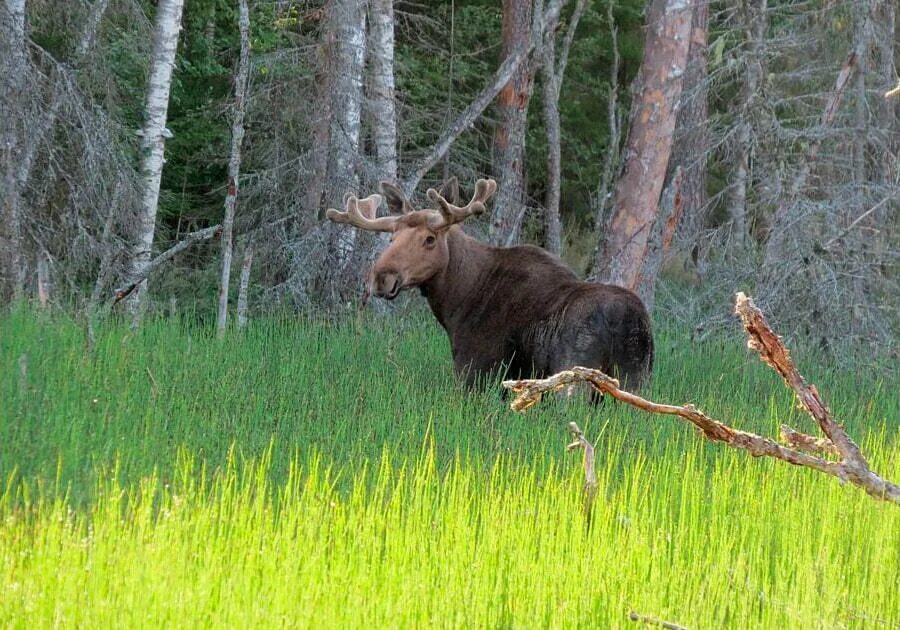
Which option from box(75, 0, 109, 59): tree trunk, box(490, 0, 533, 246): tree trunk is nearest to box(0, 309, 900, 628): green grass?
box(75, 0, 109, 59): tree trunk

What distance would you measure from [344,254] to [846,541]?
8165 mm

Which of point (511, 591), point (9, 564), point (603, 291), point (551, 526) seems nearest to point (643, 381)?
point (603, 291)

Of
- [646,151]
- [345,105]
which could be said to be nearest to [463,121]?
Answer: [345,105]

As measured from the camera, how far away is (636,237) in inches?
495

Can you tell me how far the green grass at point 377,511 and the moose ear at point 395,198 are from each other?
51.4 inches

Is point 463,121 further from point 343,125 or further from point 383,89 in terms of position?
point 343,125

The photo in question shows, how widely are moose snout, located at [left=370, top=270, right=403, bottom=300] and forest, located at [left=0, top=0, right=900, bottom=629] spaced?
26 mm

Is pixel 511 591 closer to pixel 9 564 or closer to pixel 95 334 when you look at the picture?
pixel 9 564

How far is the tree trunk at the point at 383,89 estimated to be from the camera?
14398 mm

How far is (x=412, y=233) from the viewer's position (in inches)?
388

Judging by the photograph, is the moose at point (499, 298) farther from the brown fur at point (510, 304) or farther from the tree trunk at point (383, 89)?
the tree trunk at point (383, 89)

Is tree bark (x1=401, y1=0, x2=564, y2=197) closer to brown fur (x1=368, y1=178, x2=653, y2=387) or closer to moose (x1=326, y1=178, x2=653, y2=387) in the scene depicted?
moose (x1=326, y1=178, x2=653, y2=387)

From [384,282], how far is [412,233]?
0.52m

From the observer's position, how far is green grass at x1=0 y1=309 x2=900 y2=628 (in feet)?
15.1
